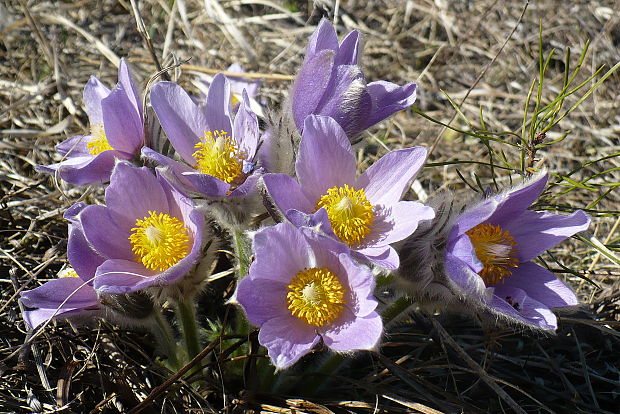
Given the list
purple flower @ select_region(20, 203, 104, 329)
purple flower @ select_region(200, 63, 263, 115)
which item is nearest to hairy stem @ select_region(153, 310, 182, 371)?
purple flower @ select_region(20, 203, 104, 329)

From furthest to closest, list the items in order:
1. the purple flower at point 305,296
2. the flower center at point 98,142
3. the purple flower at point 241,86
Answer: the purple flower at point 241,86, the flower center at point 98,142, the purple flower at point 305,296

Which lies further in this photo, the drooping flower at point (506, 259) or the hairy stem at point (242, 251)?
the hairy stem at point (242, 251)

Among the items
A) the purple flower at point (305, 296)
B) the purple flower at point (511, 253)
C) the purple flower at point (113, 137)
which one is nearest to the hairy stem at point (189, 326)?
the purple flower at point (305, 296)

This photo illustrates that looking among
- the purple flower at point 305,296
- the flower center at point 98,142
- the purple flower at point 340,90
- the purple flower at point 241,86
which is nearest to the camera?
the purple flower at point 305,296

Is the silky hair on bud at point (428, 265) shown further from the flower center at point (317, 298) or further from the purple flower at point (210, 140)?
the purple flower at point (210, 140)

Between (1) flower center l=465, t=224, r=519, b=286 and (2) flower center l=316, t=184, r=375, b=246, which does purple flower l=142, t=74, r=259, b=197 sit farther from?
(1) flower center l=465, t=224, r=519, b=286

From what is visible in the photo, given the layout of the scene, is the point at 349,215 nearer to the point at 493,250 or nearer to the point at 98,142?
the point at 493,250

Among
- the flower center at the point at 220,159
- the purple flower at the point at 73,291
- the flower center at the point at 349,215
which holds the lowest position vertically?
the purple flower at the point at 73,291

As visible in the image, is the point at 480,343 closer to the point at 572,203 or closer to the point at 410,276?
the point at 410,276

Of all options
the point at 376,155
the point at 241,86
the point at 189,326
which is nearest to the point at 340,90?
the point at 189,326
